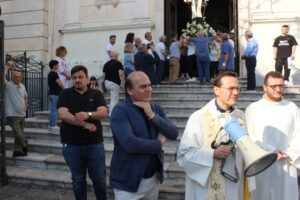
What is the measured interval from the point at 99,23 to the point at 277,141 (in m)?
10.7

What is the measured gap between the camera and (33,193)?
617 centimetres

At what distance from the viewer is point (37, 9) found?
554 inches

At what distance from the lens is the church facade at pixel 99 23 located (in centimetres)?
1212

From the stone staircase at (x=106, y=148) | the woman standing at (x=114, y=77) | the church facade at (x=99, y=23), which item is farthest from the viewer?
the church facade at (x=99, y=23)

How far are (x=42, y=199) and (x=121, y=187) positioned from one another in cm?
302

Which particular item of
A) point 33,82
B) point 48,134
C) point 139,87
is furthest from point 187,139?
point 33,82

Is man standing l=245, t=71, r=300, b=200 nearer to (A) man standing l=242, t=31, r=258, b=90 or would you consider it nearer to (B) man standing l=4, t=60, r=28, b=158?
(B) man standing l=4, t=60, r=28, b=158

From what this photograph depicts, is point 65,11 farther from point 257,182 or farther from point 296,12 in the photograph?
point 257,182

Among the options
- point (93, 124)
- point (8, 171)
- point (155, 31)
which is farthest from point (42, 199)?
point (155, 31)

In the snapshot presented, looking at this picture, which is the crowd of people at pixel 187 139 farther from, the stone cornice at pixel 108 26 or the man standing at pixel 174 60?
the stone cornice at pixel 108 26

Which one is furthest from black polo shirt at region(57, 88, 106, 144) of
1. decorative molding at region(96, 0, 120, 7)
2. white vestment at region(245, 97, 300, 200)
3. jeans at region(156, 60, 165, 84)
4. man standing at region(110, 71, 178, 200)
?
decorative molding at region(96, 0, 120, 7)

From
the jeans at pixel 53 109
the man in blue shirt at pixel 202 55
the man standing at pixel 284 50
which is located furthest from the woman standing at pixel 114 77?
the man standing at pixel 284 50

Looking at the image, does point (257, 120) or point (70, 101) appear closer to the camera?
point (257, 120)

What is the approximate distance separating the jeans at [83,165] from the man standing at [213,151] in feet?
5.75
